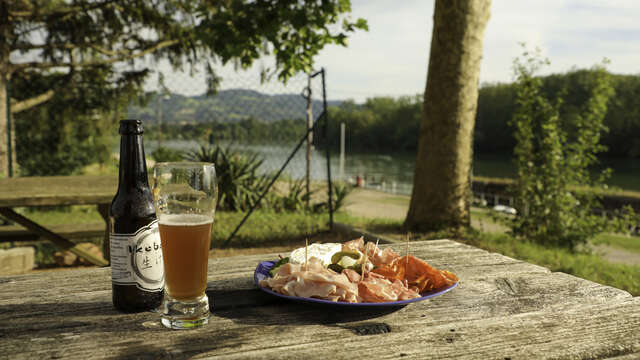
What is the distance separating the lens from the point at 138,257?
990mm

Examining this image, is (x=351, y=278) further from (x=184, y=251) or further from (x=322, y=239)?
(x=322, y=239)

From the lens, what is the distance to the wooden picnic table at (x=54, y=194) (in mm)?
3049

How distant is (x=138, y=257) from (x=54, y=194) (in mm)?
2626

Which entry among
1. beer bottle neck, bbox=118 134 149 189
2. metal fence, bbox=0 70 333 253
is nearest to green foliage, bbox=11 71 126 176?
metal fence, bbox=0 70 333 253

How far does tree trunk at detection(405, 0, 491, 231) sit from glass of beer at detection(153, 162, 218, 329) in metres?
4.26

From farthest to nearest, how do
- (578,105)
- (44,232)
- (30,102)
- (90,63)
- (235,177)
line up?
(578,105), (90,63), (30,102), (235,177), (44,232)

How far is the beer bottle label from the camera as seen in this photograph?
0.98 m

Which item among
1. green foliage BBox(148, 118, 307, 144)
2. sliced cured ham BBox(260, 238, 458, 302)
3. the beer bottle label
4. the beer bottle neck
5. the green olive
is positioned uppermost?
green foliage BBox(148, 118, 307, 144)

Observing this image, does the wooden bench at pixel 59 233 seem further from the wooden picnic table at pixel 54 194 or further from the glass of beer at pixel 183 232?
the glass of beer at pixel 183 232

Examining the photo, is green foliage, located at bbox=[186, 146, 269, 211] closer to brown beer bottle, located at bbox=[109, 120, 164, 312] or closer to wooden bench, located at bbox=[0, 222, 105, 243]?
wooden bench, located at bbox=[0, 222, 105, 243]

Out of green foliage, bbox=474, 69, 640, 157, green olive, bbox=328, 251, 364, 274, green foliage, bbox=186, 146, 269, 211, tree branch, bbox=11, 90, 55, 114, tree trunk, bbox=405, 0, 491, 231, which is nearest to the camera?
Result: green olive, bbox=328, 251, 364, 274

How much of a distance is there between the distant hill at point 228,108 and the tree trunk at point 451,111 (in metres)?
3.51

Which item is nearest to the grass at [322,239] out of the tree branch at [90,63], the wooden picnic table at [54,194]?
the wooden picnic table at [54,194]

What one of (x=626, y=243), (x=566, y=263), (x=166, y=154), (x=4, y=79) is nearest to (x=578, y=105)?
(x=626, y=243)
